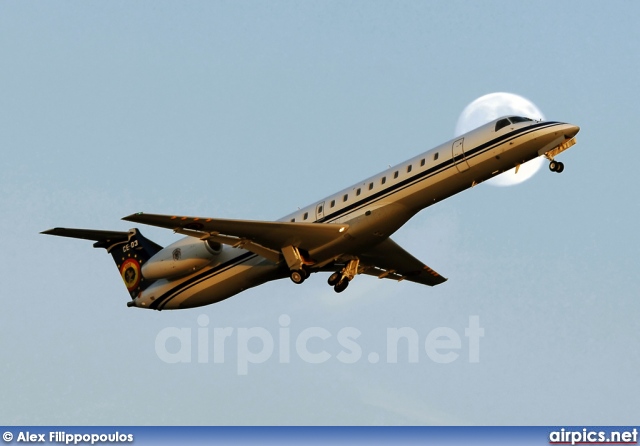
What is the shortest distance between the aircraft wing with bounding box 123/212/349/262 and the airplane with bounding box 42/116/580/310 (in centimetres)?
3

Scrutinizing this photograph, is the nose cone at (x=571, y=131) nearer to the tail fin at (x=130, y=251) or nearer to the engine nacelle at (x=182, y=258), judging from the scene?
the engine nacelle at (x=182, y=258)

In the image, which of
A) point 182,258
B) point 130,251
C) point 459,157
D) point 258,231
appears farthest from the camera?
point 130,251

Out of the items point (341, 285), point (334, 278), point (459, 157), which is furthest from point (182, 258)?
point (459, 157)

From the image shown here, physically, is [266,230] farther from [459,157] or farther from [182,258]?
[459,157]

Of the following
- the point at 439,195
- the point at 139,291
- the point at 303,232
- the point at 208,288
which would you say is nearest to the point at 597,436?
the point at 439,195

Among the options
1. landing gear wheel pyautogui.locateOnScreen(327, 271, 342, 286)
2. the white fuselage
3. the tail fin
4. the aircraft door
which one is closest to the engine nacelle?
the white fuselage

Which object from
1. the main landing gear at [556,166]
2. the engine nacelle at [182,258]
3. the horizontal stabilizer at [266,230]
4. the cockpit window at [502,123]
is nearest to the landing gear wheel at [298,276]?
the horizontal stabilizer at [266,230]

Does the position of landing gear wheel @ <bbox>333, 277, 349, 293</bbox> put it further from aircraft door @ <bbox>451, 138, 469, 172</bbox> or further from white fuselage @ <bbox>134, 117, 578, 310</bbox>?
aircraft door @ <bbox>451, 138, 469, 172</bbox>

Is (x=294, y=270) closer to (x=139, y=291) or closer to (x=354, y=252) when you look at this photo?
(x=354, y=252)

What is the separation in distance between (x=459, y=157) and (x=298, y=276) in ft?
18.8

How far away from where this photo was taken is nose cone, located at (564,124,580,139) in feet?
96.6

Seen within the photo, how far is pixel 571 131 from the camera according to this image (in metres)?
29.5

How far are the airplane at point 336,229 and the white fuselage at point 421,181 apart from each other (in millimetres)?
27

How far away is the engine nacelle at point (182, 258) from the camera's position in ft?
112
